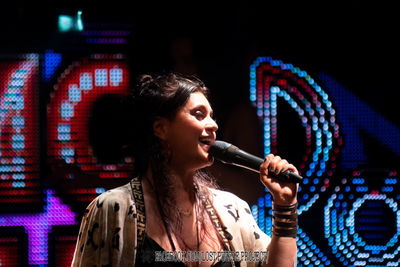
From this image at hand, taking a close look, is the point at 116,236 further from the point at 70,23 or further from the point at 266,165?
the point at 70,23

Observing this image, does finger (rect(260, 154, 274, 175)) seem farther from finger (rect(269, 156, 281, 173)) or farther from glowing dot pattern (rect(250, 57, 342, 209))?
glowing dot pattern (rect(250, 57, 342, 209))

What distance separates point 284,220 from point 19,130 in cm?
148

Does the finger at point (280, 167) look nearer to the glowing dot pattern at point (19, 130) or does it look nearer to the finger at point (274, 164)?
the finger at point (274, 164)

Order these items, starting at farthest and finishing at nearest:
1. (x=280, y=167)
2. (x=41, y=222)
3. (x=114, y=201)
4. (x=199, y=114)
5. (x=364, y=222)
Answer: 1. (x=364, y=222)
2. (x=41, y=222)
3. (x=199, y=114)
4. (x=114, y=201)
5. (x=280, y=167)

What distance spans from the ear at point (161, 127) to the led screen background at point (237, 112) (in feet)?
2.12

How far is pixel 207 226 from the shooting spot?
169cm

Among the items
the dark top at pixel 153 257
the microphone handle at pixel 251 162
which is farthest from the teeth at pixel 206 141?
the dark top at pixel 153 257

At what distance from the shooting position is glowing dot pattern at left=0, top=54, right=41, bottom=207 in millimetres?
2271

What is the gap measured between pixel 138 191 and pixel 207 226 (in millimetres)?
302

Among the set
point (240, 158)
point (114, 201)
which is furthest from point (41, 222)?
point (240, 158)

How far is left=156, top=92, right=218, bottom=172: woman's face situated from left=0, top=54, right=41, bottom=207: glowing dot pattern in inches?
38.0

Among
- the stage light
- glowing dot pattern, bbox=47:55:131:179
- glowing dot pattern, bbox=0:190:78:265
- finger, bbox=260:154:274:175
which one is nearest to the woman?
finger, bbox=260:154:274:175

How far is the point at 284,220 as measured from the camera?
155 centimetres

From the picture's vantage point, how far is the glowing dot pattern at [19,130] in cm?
227
